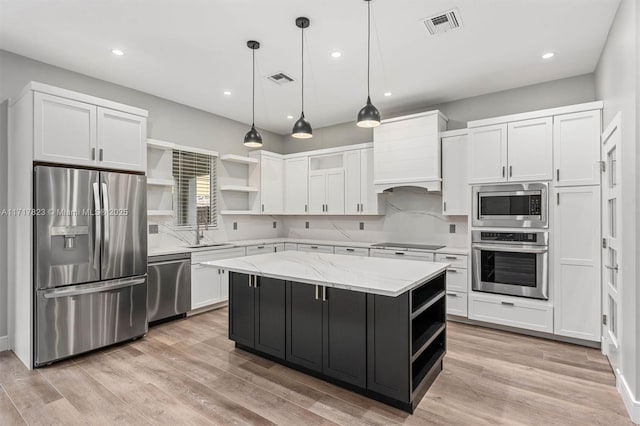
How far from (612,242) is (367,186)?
9.75 ft

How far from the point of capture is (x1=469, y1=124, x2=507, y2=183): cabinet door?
378cm

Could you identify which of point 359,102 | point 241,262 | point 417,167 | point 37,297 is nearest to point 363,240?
point 417,167

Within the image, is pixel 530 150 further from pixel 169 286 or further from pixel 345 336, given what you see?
pixel 169 286

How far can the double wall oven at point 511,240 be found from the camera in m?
3.56

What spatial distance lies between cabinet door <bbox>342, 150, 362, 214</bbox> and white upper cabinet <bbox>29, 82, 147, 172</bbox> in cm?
292

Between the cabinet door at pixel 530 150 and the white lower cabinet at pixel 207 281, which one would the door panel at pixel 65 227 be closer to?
the white lower cabinet at pixel 207 281

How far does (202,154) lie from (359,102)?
249 cm

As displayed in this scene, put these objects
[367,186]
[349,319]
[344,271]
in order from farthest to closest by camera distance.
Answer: [367,186] < [344,271] < [349,319]

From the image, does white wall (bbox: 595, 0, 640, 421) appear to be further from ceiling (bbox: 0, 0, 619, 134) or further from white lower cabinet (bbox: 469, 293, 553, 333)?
white lower cabinet (bbox: 469, 293, 553, 333)

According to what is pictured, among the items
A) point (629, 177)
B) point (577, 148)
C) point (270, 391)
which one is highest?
point (577, 148)

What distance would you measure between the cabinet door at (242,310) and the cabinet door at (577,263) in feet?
10.5

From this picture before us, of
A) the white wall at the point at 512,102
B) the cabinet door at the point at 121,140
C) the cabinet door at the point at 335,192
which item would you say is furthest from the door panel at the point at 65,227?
the white wall at the point at 512,102

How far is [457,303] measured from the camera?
4.04 metres

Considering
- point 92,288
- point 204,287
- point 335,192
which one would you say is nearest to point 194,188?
point 204,287
